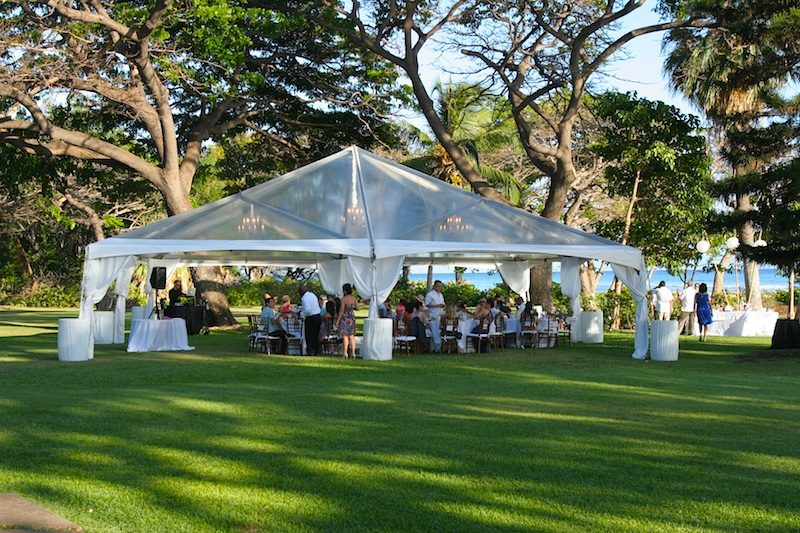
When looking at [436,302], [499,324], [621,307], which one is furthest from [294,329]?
[621,307]

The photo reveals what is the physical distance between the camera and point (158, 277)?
2147 cm

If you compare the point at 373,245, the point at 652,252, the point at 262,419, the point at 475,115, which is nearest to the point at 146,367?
the point at 373,245

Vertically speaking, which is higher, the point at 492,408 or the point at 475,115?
the point at 475,115

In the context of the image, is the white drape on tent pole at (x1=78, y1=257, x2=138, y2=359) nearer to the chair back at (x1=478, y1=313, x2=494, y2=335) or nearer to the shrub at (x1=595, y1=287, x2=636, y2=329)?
the chair back at (x1=478, y1=313, x2=494, y2=335)

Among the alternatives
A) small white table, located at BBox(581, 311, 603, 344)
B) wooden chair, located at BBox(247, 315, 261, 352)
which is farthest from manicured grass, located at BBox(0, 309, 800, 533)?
small white table, located at BBox(581, 311, 603, 344)

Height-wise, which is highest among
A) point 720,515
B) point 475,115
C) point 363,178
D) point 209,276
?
point 475,115

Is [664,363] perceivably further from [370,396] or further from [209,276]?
[209,276]

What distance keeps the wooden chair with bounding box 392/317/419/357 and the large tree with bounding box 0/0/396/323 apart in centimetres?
771

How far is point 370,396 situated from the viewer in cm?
1162

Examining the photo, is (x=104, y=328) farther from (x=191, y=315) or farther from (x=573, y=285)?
(x=573, y=285)

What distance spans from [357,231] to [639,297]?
5.81 meters

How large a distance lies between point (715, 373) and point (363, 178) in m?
8.44

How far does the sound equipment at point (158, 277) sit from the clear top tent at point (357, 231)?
290 mm

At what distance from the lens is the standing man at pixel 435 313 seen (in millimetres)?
19009
